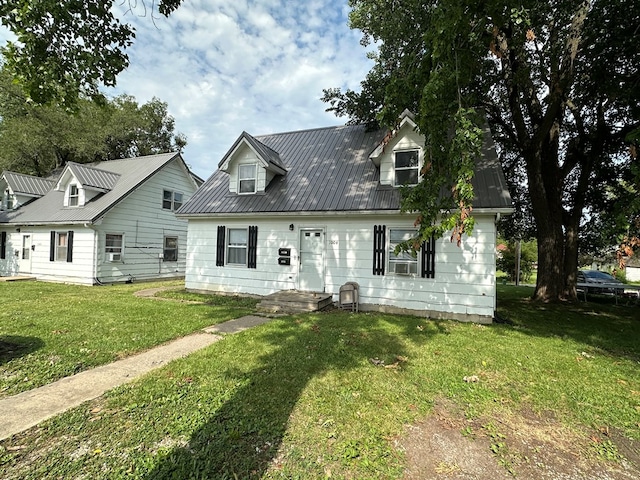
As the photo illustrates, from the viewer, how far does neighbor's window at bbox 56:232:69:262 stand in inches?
576

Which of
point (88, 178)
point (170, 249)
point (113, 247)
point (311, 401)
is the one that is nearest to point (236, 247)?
point (113, 247)

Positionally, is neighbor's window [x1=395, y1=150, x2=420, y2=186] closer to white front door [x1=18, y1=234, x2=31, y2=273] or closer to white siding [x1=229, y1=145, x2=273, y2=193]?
white siding [x1=229, y1=145, x2=273, y2=193]

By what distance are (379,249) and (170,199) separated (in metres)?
13.3

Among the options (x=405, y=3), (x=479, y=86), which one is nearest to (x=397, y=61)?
(x=405, y=3)

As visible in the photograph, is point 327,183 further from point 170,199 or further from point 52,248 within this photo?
point 52,248

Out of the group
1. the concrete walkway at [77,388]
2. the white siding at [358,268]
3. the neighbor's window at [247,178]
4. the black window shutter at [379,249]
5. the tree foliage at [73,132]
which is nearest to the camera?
the concrete walkway at [77,388]

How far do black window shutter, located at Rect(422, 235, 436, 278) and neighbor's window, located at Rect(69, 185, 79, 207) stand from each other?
636 inches

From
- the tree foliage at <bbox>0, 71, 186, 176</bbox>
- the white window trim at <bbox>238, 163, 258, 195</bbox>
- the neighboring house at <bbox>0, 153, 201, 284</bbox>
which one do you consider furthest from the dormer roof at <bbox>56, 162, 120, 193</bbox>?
the white window trim at <bbox>238, 163, 258, 195</bbox>

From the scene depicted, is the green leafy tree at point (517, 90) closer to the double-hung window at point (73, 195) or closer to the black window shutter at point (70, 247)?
the double-hung window at point (73, 195)

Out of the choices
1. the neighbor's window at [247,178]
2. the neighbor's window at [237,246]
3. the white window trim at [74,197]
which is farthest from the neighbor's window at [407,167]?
the white window trim at [74,197]

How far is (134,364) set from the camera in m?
4.69

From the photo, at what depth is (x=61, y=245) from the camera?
14.8 m

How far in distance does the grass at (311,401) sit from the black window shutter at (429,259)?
7.24ft

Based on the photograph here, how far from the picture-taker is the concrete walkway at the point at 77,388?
10.4 feet
